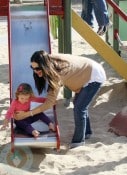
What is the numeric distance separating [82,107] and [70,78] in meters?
0.42

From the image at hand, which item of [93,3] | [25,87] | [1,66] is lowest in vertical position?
[1,66]

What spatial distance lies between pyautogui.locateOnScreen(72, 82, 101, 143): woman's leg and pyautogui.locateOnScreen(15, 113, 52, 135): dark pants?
0.29m

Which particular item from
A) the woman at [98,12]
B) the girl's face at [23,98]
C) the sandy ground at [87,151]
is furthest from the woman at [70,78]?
the woman at [98,12]

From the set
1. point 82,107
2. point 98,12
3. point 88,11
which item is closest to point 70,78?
point 82,107

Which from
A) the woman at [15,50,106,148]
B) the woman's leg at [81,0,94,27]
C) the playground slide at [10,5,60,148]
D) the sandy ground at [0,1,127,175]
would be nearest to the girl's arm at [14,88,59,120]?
the woman at [15,50,106,148]

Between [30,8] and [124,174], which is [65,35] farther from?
[124,174]

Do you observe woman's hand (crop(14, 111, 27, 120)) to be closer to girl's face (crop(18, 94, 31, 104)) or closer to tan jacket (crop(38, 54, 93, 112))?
girl's face (crop(18, 94, 31, 104))

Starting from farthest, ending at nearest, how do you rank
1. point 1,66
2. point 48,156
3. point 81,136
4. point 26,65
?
1. point 1,66
2. point 26,65
3. point 81,136
4. point 48,156

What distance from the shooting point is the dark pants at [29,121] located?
16.5 feet

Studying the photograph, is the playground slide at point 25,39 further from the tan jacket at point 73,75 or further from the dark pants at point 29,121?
the tan jacket at point 73,75

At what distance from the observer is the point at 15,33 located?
6.14 metres

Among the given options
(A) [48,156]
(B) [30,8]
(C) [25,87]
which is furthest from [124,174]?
(B) [30,8]

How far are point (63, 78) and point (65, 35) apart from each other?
71.2 inches

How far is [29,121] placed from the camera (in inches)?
201
